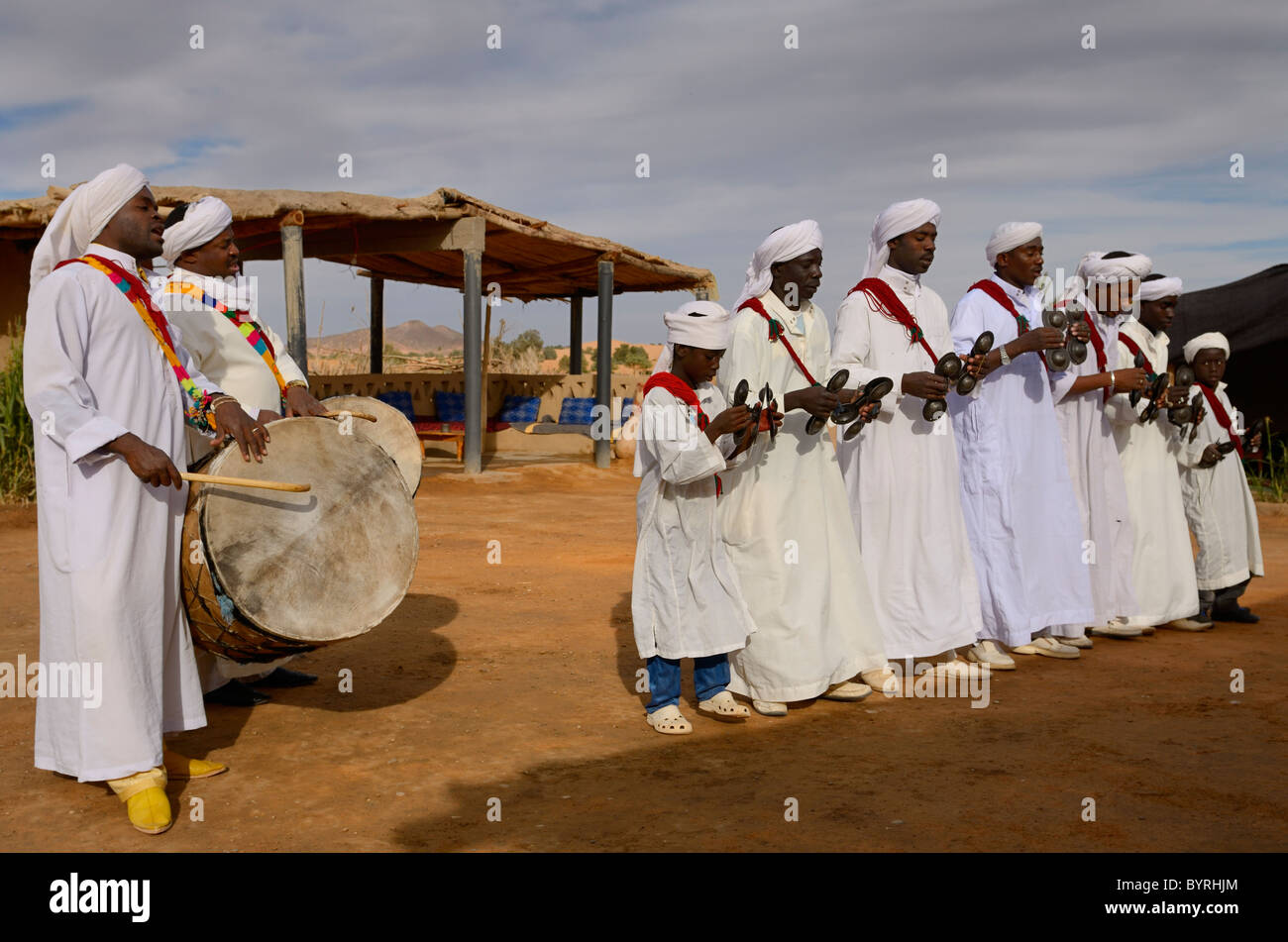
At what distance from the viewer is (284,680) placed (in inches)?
210

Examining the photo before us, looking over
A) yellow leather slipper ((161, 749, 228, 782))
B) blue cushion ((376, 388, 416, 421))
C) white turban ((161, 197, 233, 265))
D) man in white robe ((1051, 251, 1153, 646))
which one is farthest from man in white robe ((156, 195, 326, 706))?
blue cushion ((376, 388, 416, 421))

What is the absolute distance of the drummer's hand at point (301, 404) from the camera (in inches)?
172

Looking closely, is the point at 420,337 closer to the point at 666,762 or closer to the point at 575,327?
the point at 575,327

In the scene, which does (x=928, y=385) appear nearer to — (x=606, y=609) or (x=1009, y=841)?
(x=1009, y=841)

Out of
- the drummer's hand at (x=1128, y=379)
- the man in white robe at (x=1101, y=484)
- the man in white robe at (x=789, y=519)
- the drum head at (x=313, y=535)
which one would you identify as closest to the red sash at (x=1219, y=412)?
the man in white robe at (x=1101, y=484)

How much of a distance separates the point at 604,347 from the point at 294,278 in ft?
17.3

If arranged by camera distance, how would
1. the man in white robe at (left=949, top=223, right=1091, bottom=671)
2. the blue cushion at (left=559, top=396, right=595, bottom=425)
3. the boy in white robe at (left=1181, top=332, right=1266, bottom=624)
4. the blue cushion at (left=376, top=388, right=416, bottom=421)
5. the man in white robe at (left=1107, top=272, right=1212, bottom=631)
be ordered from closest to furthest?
the man in white robe at (left=949, top=223, right=1091, bottom=671) < the man in white robe at (left=1107, top=272, right=1212, bottom=631) < the boy in white robe at (left=1181, top=332, right=1266, bottom=624) < the blue cushion at (left=376, top=388, right=416, bottom=421) < the blue cushion at (left=559, top=396, right=595, bottom=425)

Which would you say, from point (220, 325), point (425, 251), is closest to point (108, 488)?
point (220, 325)

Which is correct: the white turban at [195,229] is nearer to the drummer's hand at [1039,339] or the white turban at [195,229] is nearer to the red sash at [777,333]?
the red sash at [777,333]

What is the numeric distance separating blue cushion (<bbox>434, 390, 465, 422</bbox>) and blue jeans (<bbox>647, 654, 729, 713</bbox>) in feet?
48.1

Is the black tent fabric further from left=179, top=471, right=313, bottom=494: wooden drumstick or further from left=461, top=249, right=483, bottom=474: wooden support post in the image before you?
left=179, top=471, right=313, bottom=494: wooden drumstick

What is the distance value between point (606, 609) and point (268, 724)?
2.87 meters

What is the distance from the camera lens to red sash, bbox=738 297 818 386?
489 centimetres

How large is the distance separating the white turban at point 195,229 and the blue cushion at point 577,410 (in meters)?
14.4
